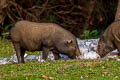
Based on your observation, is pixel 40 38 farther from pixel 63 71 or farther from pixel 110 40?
pixel 63 71

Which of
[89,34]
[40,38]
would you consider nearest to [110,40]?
[40,38]

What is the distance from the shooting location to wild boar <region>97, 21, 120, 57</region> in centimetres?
1443

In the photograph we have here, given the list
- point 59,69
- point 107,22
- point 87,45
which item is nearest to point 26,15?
point 107,22

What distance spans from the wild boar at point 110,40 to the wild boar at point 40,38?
60.7 inches

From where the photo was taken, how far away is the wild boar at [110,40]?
14430 mm

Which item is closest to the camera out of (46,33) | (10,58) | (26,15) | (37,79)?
(37,79)

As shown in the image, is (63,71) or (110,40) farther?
(110,40)

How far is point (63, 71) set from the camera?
1052cm

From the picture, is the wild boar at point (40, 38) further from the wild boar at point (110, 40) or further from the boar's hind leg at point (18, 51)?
the wild boar at point (110, 40)

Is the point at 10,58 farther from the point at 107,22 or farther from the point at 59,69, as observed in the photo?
the point at 107,22

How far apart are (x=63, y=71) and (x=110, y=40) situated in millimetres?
4684

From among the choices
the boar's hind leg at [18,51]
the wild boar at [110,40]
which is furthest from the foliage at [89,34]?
the boar's hind leg at [18,51]

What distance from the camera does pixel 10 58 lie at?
52.3 ft

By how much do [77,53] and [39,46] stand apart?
132cm
